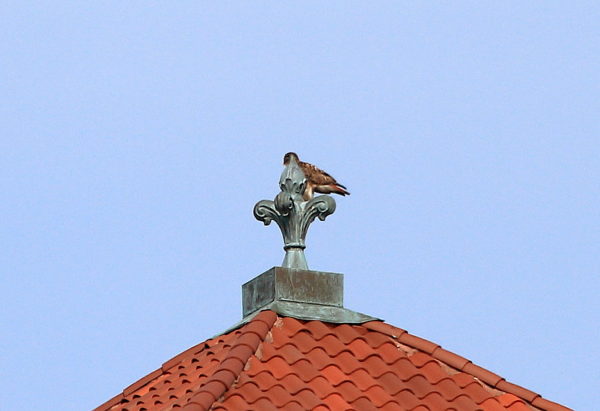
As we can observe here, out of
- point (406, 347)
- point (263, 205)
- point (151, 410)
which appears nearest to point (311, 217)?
point (263, 205)

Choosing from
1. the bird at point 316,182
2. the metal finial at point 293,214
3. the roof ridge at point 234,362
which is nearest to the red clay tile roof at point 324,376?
the roof ridge at point 234,362

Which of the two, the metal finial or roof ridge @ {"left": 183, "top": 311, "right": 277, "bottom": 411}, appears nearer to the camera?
roof ridge @ {"left": 183, "top": 311, "right": 277, "bottom": 411}

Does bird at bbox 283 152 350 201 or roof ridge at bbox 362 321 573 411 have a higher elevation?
bird at bbox 283 152 350 201

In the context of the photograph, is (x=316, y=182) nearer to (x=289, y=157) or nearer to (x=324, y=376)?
(x=289, y=157)

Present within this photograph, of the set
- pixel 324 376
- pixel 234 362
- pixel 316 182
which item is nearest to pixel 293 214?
pixel 316 182

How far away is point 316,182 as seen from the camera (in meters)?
13.1

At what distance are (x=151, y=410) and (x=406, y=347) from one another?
2.16 m

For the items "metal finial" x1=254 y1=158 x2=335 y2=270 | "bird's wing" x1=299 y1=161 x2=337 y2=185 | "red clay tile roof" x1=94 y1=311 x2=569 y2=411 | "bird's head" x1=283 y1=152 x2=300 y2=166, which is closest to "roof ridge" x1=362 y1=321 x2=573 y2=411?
"red clay tile roof" x1=94 y1=311 x2=569 y2=411

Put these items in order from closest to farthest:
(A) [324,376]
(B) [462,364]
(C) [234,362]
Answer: (C) [234,362] → (A) [324,376] → (B) [462,364]

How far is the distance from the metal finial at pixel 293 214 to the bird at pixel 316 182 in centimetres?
14

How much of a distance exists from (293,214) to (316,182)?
1.30 feet

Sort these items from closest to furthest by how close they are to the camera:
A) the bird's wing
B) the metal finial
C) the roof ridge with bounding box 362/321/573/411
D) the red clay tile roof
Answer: the red clay tile roof → the roof ridge with bounding box 362/321/573/411 → the metal finial → the bird's wing

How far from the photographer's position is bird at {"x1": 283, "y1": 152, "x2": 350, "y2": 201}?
42.8 feet

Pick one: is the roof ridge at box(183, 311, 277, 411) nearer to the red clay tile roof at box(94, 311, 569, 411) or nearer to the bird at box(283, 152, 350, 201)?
the red clay tile roof at box(94, 311, 569, 411)
